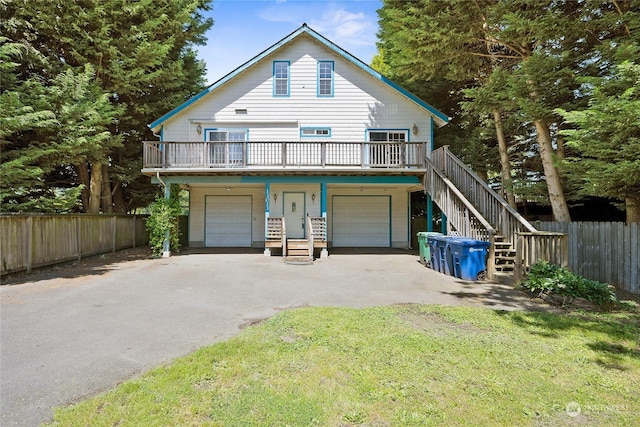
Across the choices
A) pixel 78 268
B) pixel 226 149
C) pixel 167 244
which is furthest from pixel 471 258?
pixel 78 268

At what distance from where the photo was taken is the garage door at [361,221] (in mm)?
16391

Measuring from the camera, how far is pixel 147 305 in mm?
6352

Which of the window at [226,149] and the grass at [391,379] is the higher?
the window at [226,149]

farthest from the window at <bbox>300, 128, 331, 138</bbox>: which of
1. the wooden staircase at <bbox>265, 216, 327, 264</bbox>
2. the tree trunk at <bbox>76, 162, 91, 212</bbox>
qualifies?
the tree trunk at <bbox>76, 162, 91, 212</bbox>

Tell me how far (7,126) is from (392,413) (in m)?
11.5

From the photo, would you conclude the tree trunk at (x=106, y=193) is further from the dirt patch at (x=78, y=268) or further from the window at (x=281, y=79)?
the window at (x=281, y=79)

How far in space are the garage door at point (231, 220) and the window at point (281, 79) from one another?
16.7 ft

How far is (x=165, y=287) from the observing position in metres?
7.86

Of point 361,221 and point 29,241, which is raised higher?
point 361,221

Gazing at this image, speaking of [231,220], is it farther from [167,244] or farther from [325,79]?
[325,79]

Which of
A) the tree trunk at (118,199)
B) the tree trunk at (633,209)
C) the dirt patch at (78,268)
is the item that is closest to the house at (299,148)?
the dirt patch at (78,268)

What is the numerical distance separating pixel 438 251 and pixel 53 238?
1154 cm

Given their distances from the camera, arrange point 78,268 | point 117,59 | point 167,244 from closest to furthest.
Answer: point 78,268 < point 167,244 < point 117,59

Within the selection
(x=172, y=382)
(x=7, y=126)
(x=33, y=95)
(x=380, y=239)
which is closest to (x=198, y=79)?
(x=33, y=95)
